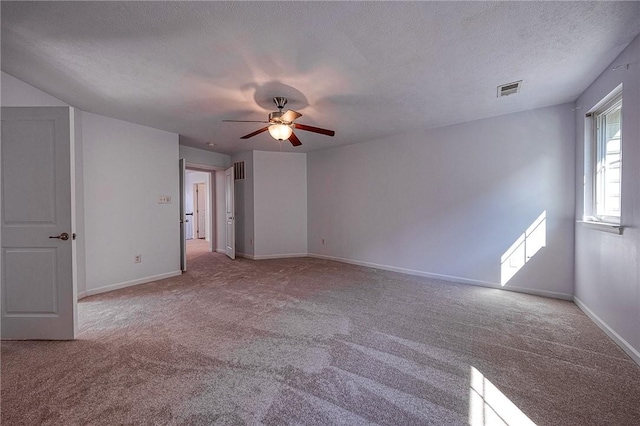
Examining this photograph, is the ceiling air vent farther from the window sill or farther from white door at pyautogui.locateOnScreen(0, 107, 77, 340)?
white door at pyautogui.locateOnScreen(0, 107, 77, 340)

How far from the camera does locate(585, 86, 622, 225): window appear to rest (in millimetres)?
2553

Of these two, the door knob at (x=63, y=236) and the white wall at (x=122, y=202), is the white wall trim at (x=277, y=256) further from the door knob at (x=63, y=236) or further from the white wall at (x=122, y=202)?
the door knob at (x=63, y=236)

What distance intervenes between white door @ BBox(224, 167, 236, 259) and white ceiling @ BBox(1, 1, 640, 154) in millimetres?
2578

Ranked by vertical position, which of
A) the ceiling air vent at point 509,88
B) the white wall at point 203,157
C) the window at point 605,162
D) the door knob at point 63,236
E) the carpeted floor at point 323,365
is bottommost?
the carpeted floor at point 323,365

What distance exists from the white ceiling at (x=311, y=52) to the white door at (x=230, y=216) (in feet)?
8.46

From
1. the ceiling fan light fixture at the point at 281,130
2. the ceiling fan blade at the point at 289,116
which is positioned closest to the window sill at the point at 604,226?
the ceiling fan blade at the point at 289,116

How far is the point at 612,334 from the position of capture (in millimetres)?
2354

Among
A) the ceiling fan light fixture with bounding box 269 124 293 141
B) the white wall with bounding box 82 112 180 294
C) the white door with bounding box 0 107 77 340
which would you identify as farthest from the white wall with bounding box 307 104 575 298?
the white door with bounding box 0 107 77 340

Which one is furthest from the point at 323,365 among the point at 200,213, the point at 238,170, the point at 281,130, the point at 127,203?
the point at 200,213

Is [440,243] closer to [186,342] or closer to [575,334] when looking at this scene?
[575,334]

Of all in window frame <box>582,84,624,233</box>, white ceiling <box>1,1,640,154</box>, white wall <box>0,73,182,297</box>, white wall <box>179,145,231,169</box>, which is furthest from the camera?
white wall <box>179,145,231,169</box>

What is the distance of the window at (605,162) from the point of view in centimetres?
255

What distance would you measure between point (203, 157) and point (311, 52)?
177 inches

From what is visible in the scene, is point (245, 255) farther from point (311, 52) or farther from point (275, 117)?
point (311, 52)
